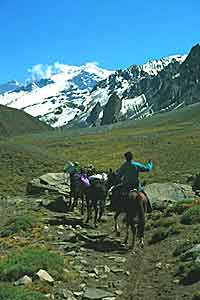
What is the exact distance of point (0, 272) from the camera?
14133 mm

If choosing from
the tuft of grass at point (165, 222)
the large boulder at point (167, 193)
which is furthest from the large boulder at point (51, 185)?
the tuft of grass at point (165, 222)

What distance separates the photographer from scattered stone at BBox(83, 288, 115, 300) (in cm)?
1320

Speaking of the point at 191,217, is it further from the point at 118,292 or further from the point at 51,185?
the point at 51,185

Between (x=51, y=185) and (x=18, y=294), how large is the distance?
949 inches

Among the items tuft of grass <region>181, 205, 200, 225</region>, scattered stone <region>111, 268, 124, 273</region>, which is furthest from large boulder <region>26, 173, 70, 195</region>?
scattered stone <region>111, 268, 124, 273</region>

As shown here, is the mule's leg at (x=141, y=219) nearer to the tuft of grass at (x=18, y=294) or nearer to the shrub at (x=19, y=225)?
the shrub at (x=19, y=225)

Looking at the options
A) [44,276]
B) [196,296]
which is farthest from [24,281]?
[196,296]

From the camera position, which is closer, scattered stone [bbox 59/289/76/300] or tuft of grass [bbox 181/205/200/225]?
scattered stone [bbox 59/289/76/300]

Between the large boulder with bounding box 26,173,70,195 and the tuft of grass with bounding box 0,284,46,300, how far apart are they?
2264cm

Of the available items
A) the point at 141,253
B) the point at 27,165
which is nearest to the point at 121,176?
the point at 141,253

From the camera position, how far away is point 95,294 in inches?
525

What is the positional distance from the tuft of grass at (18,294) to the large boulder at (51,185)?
22636mm

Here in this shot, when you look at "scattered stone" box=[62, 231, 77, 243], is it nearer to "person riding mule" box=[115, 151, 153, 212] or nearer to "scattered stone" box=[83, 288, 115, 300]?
"person riding mule" box=[115, 151, 153, 212]

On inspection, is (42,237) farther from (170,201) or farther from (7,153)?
(7,153)
